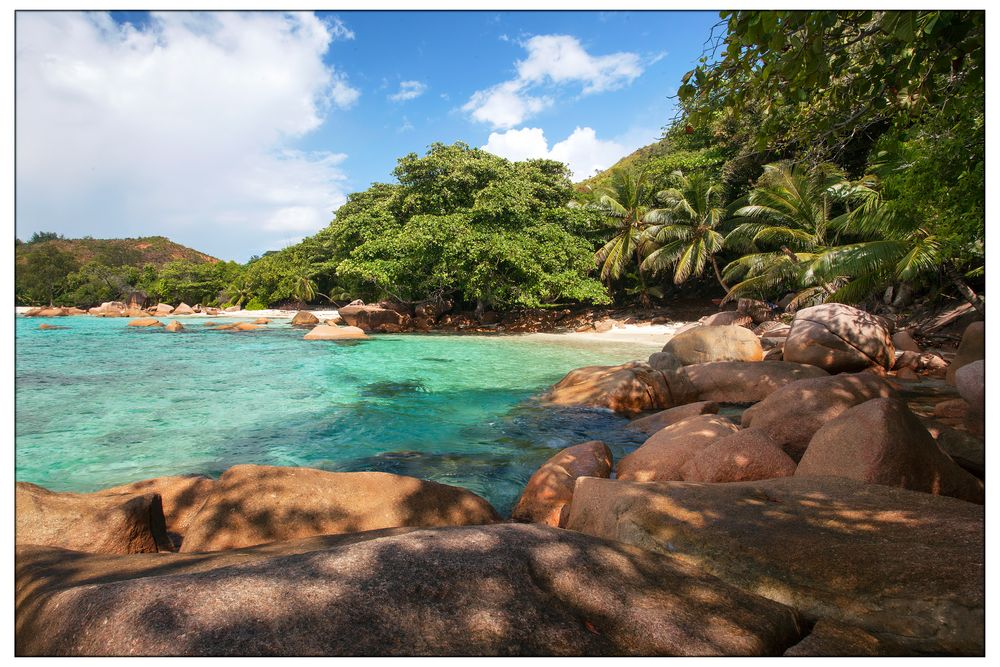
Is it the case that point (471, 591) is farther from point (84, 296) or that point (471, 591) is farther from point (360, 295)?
point (84, 296)

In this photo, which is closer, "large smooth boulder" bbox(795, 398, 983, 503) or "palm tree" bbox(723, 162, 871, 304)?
"large smooth boulder" bbox(795, 398, 983, 503)

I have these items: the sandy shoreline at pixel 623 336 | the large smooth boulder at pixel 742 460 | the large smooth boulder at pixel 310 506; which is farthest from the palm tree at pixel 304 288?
the large smooth boulder at pixel 742 460

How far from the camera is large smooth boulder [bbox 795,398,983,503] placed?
3.09m

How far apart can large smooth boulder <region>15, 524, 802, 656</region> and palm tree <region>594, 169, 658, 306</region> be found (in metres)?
25.2

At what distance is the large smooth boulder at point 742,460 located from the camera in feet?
12.4

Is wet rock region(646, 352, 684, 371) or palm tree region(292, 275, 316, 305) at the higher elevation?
palm tree region(292, 275, 316, 305)

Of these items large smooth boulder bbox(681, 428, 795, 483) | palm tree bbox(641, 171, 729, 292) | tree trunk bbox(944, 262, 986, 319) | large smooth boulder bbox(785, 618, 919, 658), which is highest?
palm tree bbox(641, 171, 729, 292)

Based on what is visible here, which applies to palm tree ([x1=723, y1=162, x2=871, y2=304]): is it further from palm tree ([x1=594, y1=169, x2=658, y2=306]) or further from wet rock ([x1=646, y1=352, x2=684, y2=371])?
wet rock ([x1=646, y1=352, x2=684, y2=371])

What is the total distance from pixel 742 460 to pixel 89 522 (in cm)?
477

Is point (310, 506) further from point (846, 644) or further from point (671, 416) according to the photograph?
point (671, 416)

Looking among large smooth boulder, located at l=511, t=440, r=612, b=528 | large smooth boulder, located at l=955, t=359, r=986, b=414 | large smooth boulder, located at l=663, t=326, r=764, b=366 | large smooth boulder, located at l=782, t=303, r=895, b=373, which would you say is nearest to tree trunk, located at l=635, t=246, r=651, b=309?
large smooth boulder, located at l=663, t=326, r=764, b=366

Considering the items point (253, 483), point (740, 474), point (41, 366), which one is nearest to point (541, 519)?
point (740, 474)

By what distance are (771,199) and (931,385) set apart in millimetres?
13051
